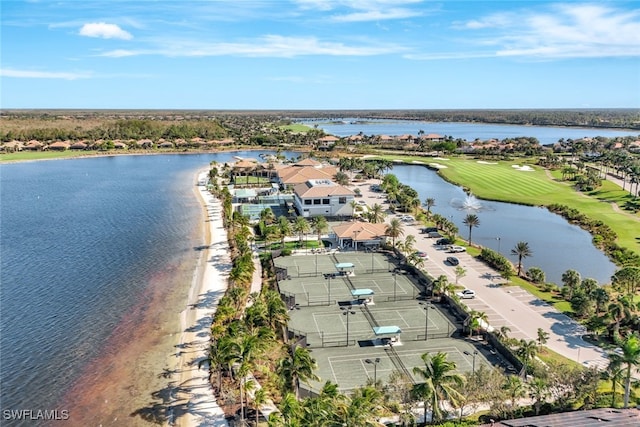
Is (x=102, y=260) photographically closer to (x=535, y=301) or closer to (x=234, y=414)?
(x=234, y=414)

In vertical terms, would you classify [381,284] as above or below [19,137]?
below

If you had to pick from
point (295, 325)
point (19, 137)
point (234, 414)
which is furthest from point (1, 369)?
point (19, 137)

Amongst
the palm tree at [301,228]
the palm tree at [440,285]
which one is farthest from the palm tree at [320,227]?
the palm tree at [440,285]

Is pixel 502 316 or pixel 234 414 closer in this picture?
pixel 234 414

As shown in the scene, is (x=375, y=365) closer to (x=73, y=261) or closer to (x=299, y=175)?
(x=73, y=261)

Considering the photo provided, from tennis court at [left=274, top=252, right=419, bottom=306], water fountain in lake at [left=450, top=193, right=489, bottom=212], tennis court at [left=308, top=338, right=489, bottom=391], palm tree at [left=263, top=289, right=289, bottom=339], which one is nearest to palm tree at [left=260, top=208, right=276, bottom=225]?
tennis court at [left=274, top=252, right=419, bottom=306]

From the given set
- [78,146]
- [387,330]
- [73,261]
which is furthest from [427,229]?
[78,146]
